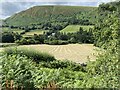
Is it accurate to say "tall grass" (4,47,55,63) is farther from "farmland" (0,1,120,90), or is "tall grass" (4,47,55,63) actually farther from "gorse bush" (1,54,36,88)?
"gorse bush" (1,54,36,88)

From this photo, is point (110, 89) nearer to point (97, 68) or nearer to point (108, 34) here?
point (97, 68)

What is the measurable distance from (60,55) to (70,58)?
731 millimetres

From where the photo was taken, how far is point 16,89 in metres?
3.74

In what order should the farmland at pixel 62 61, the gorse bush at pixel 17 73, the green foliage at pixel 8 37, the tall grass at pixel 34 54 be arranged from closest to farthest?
1. the gorse bush at pixel 17 73
2. the farmland at pixel 62 61
3. the green foliage at pixel 8 37
4. the tall grass at pixel 34 54

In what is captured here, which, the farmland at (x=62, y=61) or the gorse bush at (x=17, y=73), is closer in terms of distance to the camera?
the gorse bush at (x=17, y=73)

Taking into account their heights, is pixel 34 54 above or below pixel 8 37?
below

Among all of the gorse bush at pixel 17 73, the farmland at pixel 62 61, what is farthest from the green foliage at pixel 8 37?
the gorse bush at pixel 17 73

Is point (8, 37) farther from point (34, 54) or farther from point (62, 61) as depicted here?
point (62, 61)

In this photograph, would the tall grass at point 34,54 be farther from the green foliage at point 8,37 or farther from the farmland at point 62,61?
the green foliage at point 8,37

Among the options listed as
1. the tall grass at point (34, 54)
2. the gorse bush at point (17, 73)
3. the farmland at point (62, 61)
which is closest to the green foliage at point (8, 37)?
the farmland at point (62, 61)

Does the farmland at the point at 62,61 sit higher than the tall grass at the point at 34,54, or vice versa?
the farmland at the point at 62,61

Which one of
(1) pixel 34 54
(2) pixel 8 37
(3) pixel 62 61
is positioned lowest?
(3) pixel 62 61

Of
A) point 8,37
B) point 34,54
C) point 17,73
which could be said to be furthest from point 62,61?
point 17,73

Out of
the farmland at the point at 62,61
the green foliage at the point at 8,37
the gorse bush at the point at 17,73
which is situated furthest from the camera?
the green foliage at the point at 8,37
